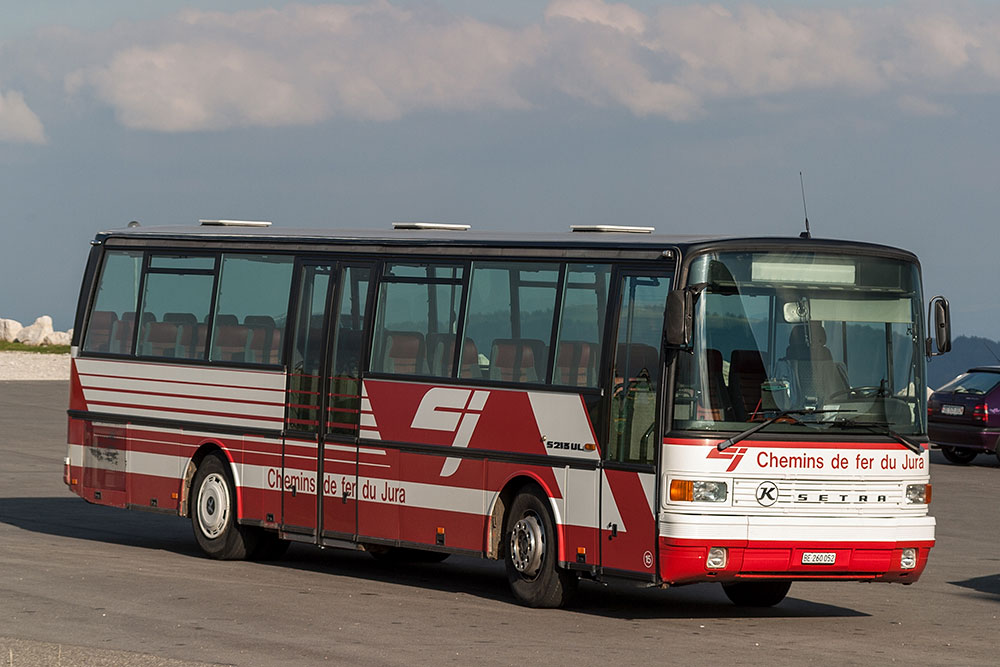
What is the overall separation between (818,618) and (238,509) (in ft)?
19.8

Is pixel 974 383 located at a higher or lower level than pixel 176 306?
higher

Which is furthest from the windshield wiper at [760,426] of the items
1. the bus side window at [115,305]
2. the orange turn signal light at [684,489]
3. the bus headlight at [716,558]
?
the bus side window at [115,305]

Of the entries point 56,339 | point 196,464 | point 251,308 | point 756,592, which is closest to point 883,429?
point 756,592

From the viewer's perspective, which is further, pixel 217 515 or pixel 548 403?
pixel 217 515

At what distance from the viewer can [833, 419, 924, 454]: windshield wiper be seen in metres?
13.9

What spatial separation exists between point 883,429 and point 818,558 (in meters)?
1.15

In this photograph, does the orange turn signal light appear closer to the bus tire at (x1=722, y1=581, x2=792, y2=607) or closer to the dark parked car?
the bus tire at (x1=722, y1=581, x2=792, y2=607)

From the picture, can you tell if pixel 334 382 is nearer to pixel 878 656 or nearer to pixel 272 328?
pixel 272 328

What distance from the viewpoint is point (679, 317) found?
13.4 metres

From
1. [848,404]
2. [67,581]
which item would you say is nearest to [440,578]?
[67,581]

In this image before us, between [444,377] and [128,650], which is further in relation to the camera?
[444,377]

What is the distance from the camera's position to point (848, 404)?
1402 centimetres

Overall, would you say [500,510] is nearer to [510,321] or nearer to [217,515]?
[510,321]

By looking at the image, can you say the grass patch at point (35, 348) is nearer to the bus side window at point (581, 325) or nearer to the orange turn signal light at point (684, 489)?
the bus side window at point (581, 325)
